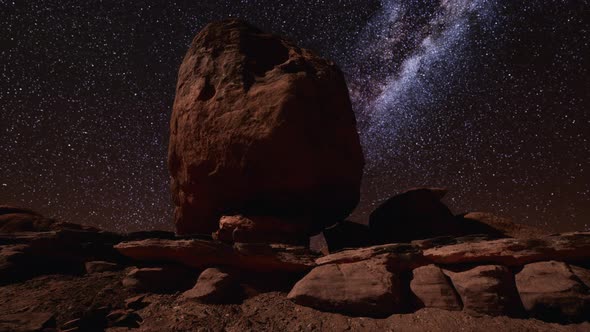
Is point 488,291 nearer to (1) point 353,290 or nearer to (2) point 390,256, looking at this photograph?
(2) point 390,256

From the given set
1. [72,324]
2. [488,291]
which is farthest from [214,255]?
[488,291]

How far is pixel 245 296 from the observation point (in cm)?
484

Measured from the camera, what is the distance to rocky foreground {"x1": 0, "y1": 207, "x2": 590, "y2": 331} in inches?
158

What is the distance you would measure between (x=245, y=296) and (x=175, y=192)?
469 centimetres

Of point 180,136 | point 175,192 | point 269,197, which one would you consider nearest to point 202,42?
point 180,136

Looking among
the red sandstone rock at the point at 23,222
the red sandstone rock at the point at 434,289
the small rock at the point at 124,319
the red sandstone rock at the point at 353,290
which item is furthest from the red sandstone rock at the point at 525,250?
the red sandstone rock at the point at 23,222

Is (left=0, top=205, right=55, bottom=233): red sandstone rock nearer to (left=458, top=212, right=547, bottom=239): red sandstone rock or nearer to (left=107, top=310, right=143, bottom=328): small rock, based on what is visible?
(left=107, top=310, right=143, bottom=328): small rock

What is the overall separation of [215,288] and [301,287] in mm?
1321

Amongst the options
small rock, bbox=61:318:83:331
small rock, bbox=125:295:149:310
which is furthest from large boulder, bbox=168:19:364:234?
small rock, bbox=61:318:83:331

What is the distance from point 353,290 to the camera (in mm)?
4508

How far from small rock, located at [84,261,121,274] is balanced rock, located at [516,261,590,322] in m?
6.84

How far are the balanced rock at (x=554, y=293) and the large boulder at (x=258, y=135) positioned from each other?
14.0ft

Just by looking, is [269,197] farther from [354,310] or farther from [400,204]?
[400,204]

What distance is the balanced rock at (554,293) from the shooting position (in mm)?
3977
